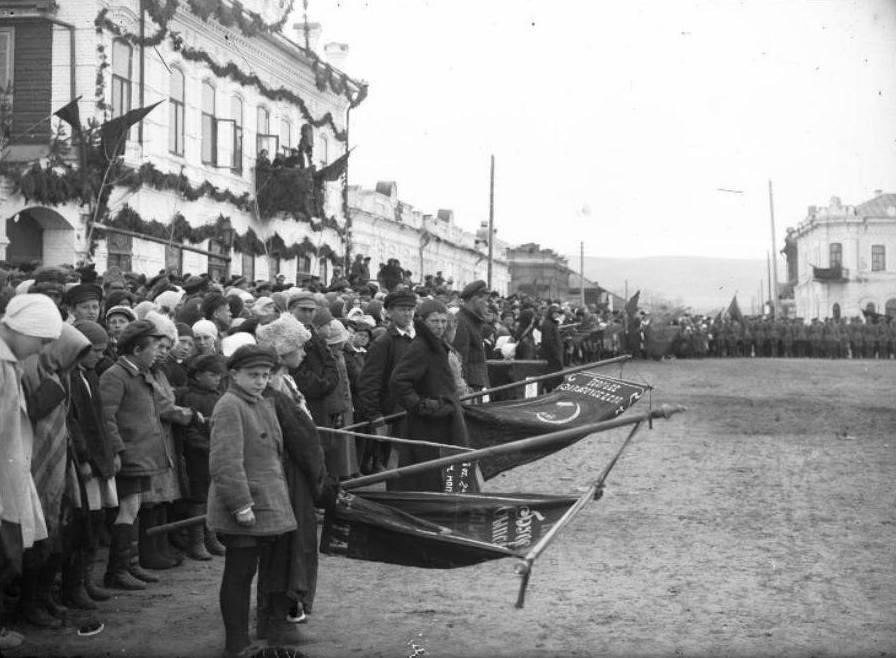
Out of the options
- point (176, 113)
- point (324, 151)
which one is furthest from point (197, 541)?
point (324, 151)

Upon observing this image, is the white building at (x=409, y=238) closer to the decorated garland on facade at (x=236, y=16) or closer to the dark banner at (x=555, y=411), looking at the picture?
Answer: the decorated garland on facade at (x=236, y=16)

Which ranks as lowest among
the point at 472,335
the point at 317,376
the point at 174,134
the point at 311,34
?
the point at 317,376

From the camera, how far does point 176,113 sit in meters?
24.1

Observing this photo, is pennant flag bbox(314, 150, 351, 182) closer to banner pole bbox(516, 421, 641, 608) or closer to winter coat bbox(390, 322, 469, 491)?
winter coat bbox(390, 322, 469, 491)

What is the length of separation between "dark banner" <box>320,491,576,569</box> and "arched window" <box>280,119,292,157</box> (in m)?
23.8

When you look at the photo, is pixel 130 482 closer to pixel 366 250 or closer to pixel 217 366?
pixel 217 366

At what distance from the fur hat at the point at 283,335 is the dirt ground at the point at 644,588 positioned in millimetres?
1687

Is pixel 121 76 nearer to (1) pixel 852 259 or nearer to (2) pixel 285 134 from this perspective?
(2) pixel 285 134

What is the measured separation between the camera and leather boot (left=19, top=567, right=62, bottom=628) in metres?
A: 6.47

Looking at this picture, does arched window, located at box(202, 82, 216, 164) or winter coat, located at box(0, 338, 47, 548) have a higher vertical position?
arched window, located at box(202, 82, 216, 164)

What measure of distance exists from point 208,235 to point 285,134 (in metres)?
6.21

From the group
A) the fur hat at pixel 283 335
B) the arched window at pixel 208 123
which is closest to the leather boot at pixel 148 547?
the fur hat at pixel 283 335

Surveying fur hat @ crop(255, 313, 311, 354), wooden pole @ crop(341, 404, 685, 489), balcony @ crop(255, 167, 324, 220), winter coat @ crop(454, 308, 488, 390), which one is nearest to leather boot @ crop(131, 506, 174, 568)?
fur hat @ crop(255, 313, 311, 354)

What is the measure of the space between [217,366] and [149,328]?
1.12 m
